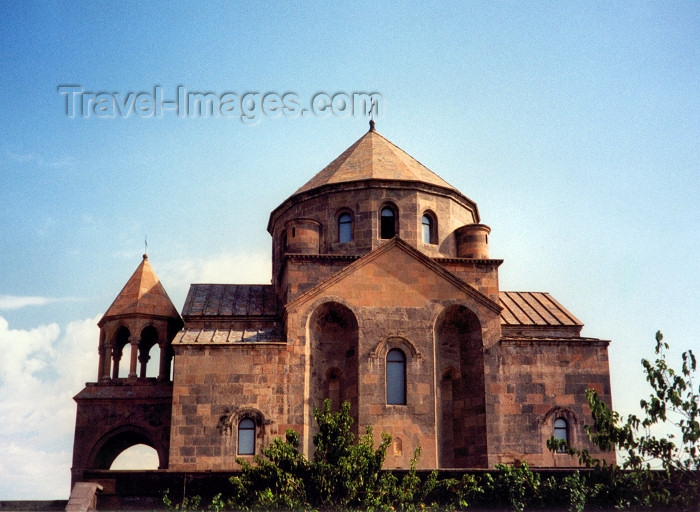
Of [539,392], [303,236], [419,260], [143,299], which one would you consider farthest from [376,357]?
[143,299]

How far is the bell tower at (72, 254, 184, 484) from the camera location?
23891 mm

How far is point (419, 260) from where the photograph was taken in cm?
2177

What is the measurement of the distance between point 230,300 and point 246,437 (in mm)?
5259

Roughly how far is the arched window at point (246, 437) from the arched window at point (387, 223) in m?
6.78

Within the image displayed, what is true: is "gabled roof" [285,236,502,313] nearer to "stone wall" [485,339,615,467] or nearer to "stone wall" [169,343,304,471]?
"stone wall" [485,339,615,467]

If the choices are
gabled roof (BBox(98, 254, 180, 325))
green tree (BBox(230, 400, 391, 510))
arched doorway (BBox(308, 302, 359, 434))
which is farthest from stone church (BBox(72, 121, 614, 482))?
green tree (BBox(230, 400, 391, 510))

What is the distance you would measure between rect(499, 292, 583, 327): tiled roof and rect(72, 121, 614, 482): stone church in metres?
0.07

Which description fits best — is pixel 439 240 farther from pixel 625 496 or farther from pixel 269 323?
pixel 625 496

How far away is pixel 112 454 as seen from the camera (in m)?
25.2

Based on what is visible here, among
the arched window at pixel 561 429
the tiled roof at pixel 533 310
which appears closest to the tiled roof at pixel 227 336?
the tiled roof at pixel 533 310

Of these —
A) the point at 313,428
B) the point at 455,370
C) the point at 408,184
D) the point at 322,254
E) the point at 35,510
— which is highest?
the point at 408,184

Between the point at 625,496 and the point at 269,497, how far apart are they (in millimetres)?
6767

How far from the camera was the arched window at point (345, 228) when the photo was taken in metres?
24.3

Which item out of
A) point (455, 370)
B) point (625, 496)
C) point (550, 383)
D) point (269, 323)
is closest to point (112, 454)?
point (269, 323)
